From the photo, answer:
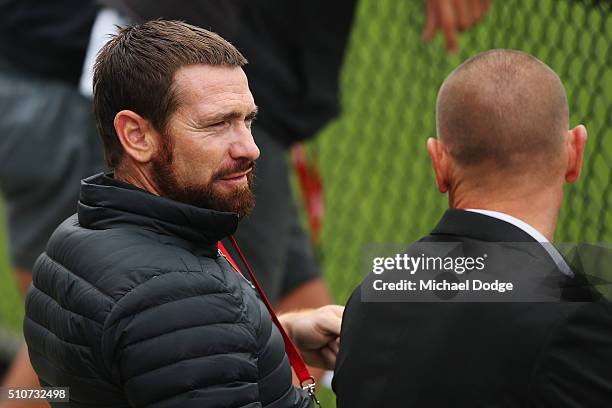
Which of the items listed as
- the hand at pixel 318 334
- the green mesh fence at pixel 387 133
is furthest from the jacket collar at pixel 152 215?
the green mesh fence at pixel 387 133

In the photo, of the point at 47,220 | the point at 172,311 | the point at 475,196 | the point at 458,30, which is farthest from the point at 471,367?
the point at 47,220

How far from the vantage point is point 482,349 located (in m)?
1.91

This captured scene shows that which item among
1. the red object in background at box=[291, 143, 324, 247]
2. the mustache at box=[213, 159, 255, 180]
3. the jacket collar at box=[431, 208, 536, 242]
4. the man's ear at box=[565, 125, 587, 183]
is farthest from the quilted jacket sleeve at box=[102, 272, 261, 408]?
the red object in background at box=[291, 143, 324, 247]

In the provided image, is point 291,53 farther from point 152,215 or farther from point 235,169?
point 152,215

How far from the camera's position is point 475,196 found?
210 centimetres

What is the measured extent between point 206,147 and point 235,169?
0.24 feet

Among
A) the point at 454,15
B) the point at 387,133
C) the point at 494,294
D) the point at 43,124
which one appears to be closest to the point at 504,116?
the point at 494,294

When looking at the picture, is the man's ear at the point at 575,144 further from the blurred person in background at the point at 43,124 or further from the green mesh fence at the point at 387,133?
the green mesh fence at the point at 387,133

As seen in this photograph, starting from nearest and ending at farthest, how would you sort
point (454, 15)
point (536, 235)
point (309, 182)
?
point (536, 235)
point (454, 15)
point (309, 182)

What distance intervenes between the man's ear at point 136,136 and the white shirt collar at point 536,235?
57cm

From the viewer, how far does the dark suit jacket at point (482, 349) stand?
185cm

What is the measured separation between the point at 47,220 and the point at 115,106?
6.14ft

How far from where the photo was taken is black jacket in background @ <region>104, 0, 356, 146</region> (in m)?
3.62

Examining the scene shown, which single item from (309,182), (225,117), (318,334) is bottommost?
(309,182)
